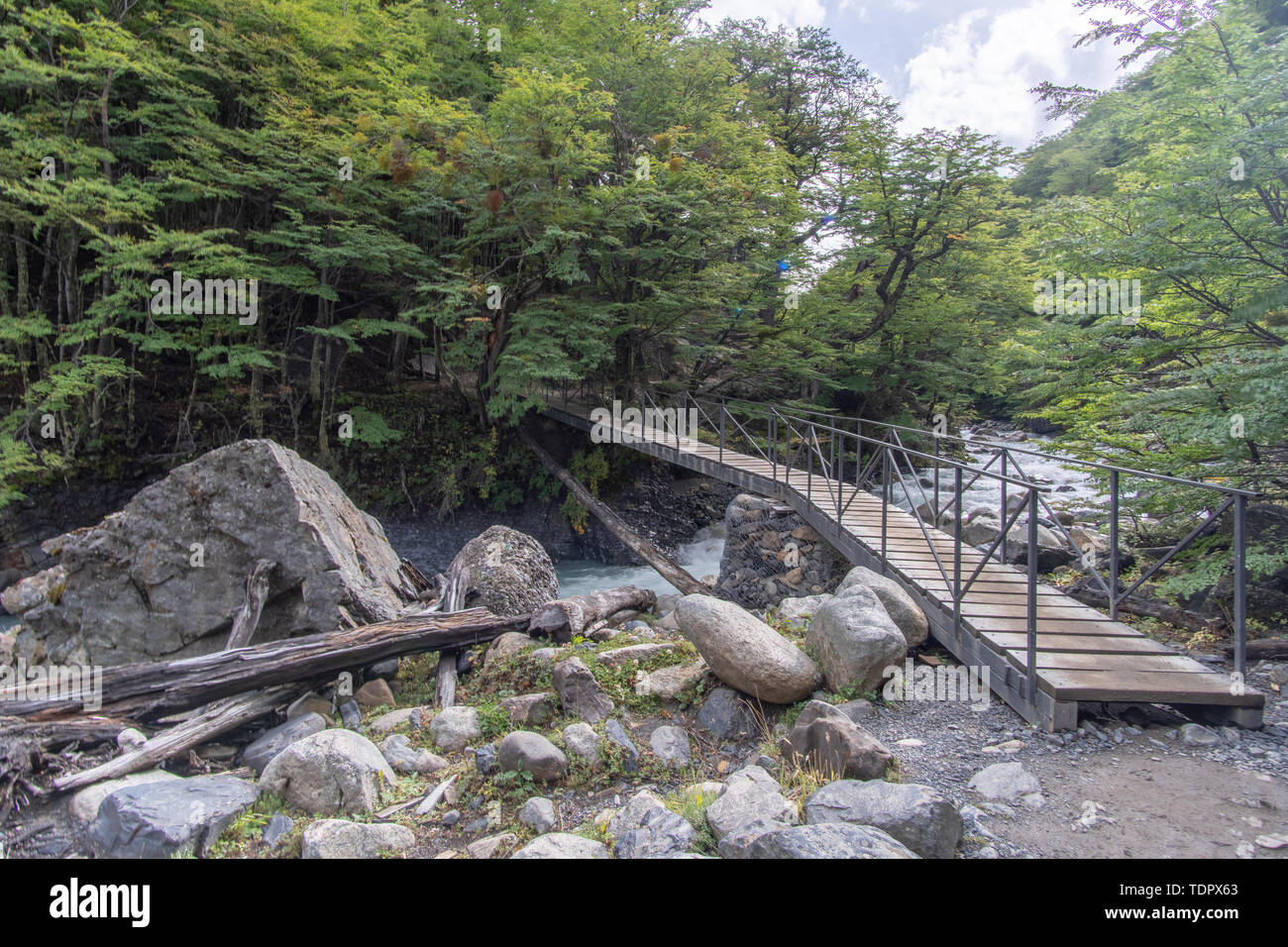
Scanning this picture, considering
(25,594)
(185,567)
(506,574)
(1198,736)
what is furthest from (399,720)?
(25,594)

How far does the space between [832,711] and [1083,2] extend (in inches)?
285

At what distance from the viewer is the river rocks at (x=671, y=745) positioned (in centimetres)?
402

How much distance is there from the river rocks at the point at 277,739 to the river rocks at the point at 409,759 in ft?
2.26

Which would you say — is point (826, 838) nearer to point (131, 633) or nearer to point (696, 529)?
point (131, 633)

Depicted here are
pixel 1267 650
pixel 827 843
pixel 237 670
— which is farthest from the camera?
pixel 237 670

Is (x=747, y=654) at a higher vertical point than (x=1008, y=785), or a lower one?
higher

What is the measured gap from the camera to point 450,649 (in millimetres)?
6133

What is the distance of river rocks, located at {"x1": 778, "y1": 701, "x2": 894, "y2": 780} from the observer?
10.8ft

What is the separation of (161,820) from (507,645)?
3.11 m

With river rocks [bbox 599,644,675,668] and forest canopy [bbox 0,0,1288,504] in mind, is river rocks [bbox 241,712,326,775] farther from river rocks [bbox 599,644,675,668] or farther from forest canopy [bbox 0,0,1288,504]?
forest canopy [bbox 0,0,1288,504]

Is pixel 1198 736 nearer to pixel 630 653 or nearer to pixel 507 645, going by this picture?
pixel 630 653

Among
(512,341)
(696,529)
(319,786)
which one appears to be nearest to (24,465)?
(512,341)

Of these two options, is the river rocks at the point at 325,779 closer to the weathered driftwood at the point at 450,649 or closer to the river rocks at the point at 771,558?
the weathered driftwood at the point at 450,649
